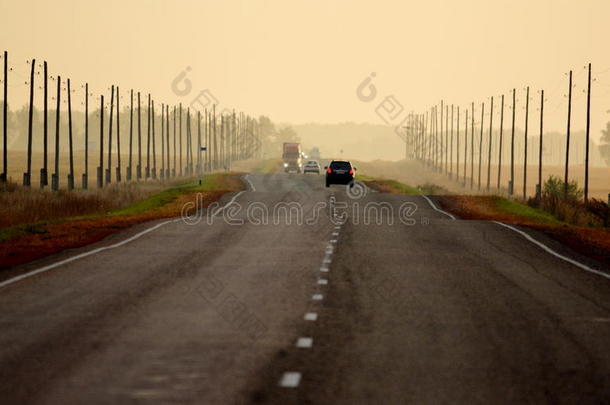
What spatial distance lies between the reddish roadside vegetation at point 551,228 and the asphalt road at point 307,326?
5.11 feet

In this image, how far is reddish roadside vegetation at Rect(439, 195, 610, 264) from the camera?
2430 centimetres

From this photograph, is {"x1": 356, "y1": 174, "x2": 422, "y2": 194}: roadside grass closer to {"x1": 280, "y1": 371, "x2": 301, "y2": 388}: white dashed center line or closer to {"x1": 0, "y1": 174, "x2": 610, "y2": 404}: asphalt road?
{"x1": 0, "y1": 174, "x2": 610, "y2": 404}: asphalt road

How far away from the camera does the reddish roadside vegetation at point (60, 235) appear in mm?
21016

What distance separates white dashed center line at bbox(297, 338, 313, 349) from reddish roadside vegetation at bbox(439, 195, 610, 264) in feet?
39.0

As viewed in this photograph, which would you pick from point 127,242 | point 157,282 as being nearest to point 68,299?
point 157,282

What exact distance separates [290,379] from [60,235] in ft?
57.8

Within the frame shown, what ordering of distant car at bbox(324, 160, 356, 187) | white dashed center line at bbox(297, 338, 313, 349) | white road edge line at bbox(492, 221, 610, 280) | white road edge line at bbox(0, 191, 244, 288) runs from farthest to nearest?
distant car at bbox(324, 160, 356, 187), white road edge line at bbox(492, 221, 610, 280), white road edge line at bbox(0, 191, 244, 288), white dashed center line at bbox(297, 338, 313, 349)

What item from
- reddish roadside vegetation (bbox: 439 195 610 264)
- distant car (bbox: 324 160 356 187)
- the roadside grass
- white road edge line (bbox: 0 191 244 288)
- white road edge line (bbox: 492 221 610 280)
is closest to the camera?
white road edge line (bbox: 0 191 244 288)

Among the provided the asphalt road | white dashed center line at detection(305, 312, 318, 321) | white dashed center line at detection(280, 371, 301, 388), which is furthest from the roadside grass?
white dashed center line at detection(280, 371, 301, 388)

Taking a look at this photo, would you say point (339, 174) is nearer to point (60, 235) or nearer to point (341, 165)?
point (341, 165)

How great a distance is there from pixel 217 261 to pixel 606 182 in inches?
5482

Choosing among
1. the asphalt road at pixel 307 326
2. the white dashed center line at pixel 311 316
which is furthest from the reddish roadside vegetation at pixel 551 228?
A: the white dashed center line at pixel 311 316

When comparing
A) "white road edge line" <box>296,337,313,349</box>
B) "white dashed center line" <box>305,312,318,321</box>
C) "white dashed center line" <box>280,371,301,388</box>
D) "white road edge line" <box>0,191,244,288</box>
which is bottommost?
"white road edge line" <box>0,191,244,288</box>

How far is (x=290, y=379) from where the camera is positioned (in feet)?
30.0
